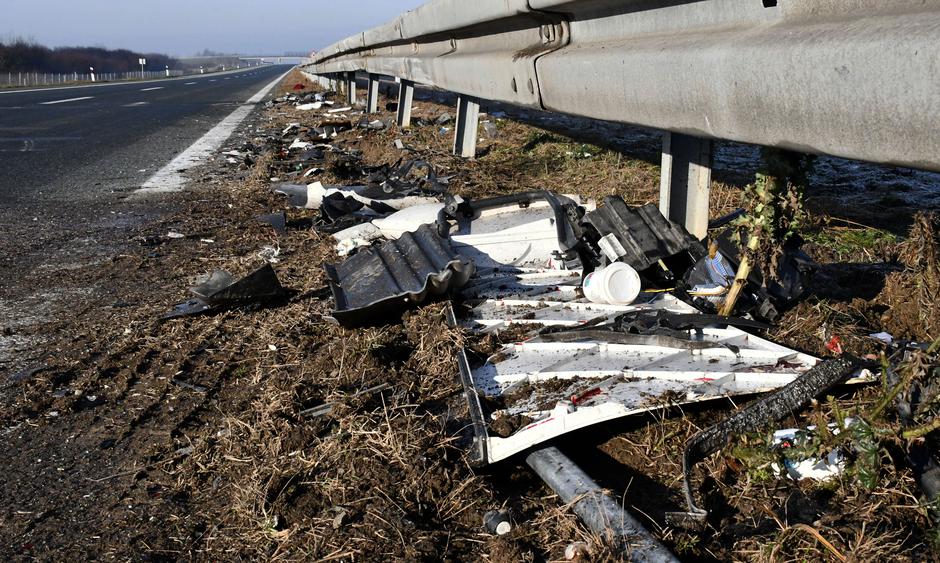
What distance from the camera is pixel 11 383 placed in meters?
3.02

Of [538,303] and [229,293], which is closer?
[538,303]

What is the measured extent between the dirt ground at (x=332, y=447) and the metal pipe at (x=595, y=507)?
0.17 feet

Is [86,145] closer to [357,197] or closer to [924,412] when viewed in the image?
[357,197]

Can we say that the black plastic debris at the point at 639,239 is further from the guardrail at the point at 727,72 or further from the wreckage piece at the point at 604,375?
the wreckage piece at the point at 604,375

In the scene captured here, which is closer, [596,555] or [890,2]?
[596,555]

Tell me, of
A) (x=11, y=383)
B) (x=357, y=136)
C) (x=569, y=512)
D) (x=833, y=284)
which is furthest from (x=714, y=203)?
(x=357, y=136)

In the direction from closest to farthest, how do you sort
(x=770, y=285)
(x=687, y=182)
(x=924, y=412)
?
(x=924, y=412)
(x=770, y=285)
(x=687, y=182)

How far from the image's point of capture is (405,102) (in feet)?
35.7

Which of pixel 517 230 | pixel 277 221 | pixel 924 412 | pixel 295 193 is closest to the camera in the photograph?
pixel 924 412

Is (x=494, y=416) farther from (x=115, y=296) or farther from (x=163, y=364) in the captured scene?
(x=115, y=296)

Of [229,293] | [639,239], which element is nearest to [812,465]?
[639,239]

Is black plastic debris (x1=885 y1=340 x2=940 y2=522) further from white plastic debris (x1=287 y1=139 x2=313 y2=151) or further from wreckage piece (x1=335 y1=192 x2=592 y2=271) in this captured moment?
white plastic debris (x1=287 y1=139 x2=313 y2=151)

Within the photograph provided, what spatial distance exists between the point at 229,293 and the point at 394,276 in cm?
79

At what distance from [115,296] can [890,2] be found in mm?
→ 3635
